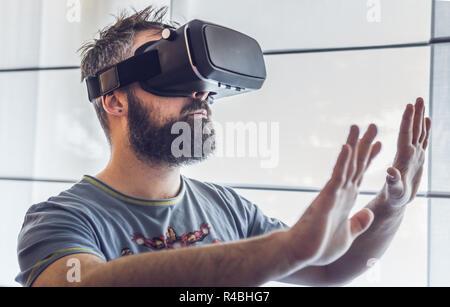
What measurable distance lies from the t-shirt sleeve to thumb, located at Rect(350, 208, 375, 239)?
0.35m

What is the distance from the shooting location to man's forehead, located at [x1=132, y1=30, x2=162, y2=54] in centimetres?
75

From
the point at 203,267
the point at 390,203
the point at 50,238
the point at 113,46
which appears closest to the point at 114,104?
the point at 113,46

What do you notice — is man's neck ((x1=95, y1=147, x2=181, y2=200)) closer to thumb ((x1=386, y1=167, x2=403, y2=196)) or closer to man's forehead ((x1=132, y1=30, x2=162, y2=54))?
man's forehead ((x1=132, y1=30, x2=162, y2=54))

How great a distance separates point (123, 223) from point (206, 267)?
0.29 m

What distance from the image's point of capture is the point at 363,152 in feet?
1.44

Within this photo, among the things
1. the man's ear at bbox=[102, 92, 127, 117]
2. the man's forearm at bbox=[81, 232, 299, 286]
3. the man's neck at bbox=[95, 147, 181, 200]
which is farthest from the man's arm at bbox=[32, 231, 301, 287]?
the man's ear at bbox=[102, 92, 127, 117]

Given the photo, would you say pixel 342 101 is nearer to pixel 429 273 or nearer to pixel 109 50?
pixel 429 273

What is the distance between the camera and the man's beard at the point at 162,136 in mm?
739

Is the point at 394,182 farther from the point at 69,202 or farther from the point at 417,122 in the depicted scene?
the point at 69,202

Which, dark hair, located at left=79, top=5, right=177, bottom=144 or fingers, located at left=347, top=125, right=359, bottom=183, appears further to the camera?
dark hair, located at left=79, top=5, right=177, bottom=144

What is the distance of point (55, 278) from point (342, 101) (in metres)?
0.73

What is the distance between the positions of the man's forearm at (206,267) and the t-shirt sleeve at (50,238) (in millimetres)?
74

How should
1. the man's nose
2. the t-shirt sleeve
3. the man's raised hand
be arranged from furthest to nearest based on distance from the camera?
the man's nose → the t-shirt sleeve → the man's raised hand

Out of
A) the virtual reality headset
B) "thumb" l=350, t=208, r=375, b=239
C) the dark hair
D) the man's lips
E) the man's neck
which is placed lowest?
"thumb" l=350, t=208, r=375, b=239
